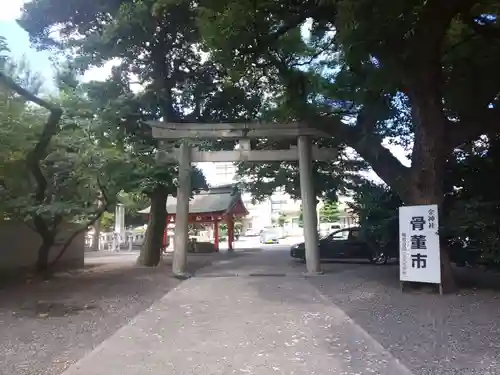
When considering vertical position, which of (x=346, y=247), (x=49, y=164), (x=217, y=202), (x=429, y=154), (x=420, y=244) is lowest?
(x=346, y=247)

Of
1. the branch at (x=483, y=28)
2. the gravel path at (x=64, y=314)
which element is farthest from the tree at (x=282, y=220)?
the branch at (x=483, y=28)

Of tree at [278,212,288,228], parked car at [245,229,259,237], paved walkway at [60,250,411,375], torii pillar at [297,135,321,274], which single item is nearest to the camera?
paved walkway at [60,250,411,375]

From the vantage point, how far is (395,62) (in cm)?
876

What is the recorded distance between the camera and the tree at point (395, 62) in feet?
26.5

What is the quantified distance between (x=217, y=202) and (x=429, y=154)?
20259 mm

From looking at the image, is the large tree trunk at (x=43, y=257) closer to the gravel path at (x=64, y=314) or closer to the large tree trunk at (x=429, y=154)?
the gravel path at (x=64, y=314)

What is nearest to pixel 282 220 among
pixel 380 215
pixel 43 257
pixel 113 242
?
pixel 113 242

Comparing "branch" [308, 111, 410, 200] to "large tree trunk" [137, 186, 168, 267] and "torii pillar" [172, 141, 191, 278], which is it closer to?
"torii pillar" [172, 141, 191, 278]

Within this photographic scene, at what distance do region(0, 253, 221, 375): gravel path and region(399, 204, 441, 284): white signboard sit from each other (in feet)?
17.0

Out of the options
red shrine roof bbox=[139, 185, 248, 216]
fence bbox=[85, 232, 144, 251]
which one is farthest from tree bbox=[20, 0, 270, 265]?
fence bbox=[85, 232, 144, 251]

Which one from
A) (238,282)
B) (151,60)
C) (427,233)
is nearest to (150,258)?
(238,282)

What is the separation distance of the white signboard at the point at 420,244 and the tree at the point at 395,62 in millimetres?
361

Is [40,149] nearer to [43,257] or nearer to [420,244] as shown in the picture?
[43,257]

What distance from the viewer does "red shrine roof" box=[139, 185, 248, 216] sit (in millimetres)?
27406
